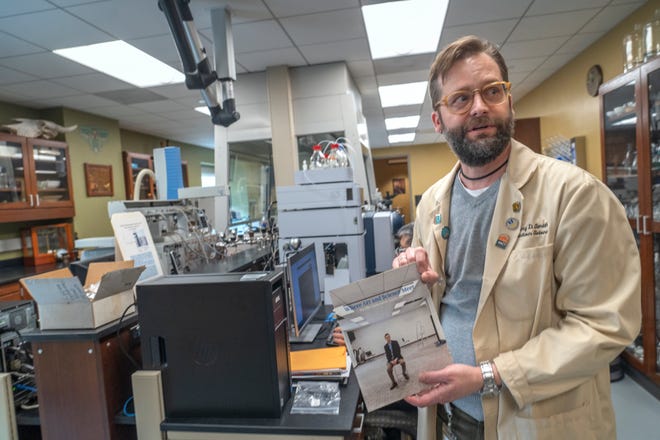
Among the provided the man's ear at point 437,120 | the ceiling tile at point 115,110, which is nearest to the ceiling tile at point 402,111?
the ceiling tile at point 115,110

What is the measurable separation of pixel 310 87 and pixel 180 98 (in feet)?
5.32

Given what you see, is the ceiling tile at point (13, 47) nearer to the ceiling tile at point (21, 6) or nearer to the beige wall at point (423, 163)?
the ceiling tile at point (21, 6)

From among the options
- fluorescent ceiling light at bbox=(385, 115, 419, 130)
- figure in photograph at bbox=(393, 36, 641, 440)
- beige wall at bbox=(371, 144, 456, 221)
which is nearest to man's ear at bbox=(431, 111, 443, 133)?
figure in photograph at bbox=(393, 36, 641, 440)

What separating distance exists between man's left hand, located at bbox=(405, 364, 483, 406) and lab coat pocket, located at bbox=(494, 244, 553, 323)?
0.16m

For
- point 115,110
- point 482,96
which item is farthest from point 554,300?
point 115,110

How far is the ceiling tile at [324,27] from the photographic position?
8.96 feet

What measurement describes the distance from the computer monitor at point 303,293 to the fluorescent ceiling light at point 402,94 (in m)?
3.61

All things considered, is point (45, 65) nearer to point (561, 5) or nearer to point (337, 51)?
point (337, 51)

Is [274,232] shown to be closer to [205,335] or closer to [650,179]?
[205,335]

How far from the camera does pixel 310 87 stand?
389 cm

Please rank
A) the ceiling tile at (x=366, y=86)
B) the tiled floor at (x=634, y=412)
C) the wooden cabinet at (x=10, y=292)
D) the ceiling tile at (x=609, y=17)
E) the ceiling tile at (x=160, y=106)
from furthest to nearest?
the ceiling tile at (x=160, y=106) < the ceiling tile at (x=366, y=86) < the wooden cabinet at (x=10, y=292) < the ceiling tile at (x=609, y=17) < the tiled floor at (x=634, y=412)

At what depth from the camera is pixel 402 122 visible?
6.99 m

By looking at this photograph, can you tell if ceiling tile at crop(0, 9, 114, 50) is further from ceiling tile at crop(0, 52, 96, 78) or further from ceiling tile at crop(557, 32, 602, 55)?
ceiling tile at crop(557, 32, 602, 55)

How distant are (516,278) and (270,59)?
3381 mm
